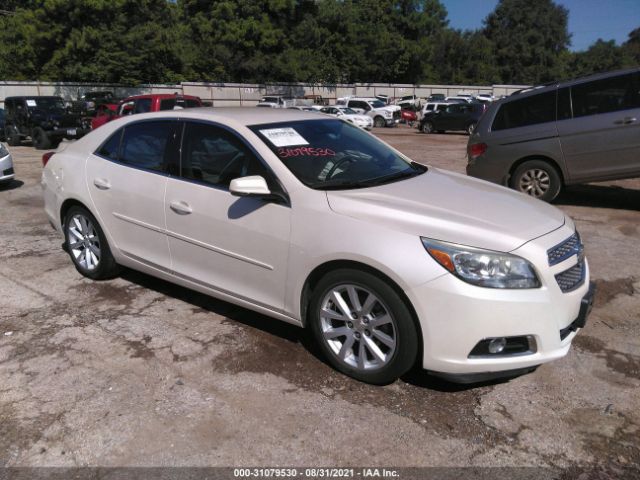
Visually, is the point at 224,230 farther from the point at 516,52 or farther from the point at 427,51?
the point at 516,52

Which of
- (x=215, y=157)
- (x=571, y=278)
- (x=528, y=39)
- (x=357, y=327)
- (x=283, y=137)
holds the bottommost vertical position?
(x=357, y=327)

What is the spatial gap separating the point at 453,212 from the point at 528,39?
90.5 m

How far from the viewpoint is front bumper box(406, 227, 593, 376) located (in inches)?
109

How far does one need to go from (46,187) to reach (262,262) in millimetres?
2877

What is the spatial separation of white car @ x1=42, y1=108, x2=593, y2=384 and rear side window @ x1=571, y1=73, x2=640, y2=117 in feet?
13.9

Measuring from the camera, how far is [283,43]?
5331cm

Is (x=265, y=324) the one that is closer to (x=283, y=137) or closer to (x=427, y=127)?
(x=283, y=137)

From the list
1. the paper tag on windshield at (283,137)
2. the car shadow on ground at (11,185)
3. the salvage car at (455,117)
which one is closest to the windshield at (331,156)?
the paper tag on windshield at (283,137)

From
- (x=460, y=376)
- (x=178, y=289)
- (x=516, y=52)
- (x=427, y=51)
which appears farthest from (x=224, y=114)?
(x=516, y=52)

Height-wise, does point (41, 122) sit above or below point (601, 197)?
above

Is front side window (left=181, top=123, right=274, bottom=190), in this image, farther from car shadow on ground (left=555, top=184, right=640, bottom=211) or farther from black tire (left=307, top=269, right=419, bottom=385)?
car shadow on ground (left=555, top=184, right=640, bottom=211)

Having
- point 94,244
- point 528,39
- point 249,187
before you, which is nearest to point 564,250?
point 249,187

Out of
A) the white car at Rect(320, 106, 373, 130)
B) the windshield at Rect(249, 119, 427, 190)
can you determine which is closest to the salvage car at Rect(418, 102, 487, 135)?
the white car at Rect(320, 106, 373, 130)

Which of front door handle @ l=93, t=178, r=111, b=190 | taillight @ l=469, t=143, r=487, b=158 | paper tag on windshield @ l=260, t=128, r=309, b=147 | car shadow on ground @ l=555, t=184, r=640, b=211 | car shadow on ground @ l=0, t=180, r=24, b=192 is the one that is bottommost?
car shadow on ground @ l=0, t=180, r=24, b=192
